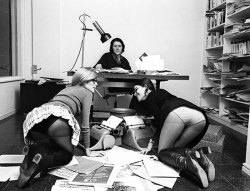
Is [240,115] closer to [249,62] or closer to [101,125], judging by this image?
[249,62]

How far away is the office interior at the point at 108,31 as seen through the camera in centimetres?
430

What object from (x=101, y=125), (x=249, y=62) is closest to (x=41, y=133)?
(x=101, y=125)

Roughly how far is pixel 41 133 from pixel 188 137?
111 cm

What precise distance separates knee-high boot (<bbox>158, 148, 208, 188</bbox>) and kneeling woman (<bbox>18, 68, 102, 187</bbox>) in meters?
0.65

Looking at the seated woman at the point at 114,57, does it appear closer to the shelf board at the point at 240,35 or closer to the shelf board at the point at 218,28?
the shelf board at the point at 218,28

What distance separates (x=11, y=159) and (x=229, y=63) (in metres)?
2.93

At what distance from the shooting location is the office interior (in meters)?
4.30

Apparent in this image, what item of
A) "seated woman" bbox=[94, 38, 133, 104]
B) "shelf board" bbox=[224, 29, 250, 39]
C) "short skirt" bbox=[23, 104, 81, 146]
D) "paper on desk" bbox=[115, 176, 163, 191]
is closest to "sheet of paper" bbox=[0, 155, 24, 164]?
"short skirt" bbox=[23, 104, 81, 146]

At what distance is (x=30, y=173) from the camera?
1.62m

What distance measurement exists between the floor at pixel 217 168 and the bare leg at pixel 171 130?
29cm

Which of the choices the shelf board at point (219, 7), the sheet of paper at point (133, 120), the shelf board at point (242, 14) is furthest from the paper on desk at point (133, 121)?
the shelf board at point (219, 7)

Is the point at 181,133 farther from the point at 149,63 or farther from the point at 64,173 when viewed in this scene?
the point at 149,63

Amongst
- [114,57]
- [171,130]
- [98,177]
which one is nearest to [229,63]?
[114,57]

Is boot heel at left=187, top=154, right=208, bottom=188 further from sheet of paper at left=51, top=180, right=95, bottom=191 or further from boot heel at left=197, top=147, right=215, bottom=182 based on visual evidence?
sheet of paper at left=51, top=180, right=95, bottom=191
